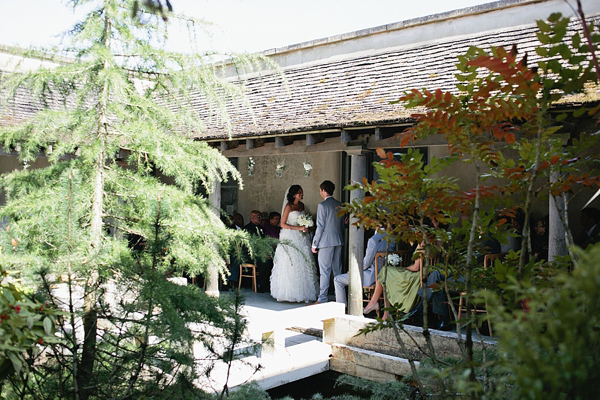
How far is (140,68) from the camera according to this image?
396 centimetres

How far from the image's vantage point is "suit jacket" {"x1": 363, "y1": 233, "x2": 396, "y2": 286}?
7.94 metres

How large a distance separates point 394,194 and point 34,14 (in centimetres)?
246

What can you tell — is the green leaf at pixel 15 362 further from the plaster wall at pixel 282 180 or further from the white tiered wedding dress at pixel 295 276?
the plaster wall at pixel 282 180

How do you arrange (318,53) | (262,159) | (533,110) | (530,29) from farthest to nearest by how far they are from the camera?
(262,159), (318,53), (530,29), (533,110)

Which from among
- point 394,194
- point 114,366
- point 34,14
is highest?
point 34,14

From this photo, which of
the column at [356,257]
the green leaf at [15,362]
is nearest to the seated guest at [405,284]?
the column at [356,257]

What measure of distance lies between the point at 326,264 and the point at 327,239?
1.46 ft

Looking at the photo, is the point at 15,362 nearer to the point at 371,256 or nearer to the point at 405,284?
the point at 405,284

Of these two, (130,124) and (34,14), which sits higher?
(34,14)

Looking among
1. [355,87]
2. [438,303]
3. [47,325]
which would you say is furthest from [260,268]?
[47,325]

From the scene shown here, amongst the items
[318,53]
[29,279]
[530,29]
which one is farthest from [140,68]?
[318,53]

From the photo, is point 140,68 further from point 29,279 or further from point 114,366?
point 114,366

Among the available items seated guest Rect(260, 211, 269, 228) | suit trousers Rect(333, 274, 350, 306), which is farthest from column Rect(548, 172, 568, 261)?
seated guest Rect(260, 211, 269, 228)

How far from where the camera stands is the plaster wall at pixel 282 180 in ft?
37.7
